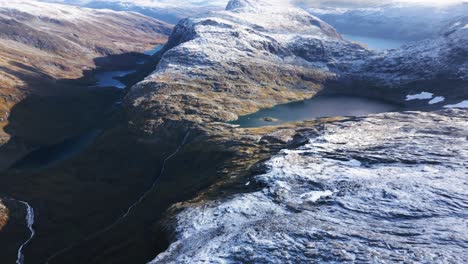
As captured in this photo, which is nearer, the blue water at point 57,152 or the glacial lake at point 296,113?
the blue water at point 57,152

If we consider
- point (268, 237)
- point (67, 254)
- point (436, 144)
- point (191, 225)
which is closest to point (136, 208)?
point (67, 254)

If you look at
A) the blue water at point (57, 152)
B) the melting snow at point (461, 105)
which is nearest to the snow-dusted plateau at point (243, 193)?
the blue water at point (57, 152)

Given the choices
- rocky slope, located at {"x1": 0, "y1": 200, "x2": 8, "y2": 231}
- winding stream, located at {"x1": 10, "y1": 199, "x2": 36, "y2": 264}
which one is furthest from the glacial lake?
rocky slope, located at {"x1": 0, "y1": 200, "x2": 8, "y2": 231}

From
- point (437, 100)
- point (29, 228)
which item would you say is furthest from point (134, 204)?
point (437, 100)

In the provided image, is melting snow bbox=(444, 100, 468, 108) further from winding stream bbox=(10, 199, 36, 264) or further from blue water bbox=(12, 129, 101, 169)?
winding stream bbox=(10, 199, 36, 264)

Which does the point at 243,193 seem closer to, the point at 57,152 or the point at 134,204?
the point at 134,204

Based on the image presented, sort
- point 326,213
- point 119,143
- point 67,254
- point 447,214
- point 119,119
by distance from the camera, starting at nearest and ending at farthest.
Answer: point 447,214 → point 326,213 → point 67,254 → point 119,143 → point 119,119

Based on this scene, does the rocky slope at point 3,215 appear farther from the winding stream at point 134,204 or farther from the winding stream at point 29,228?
the winding stream at point 134,204

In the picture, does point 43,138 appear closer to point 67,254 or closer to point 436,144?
point 67,254
